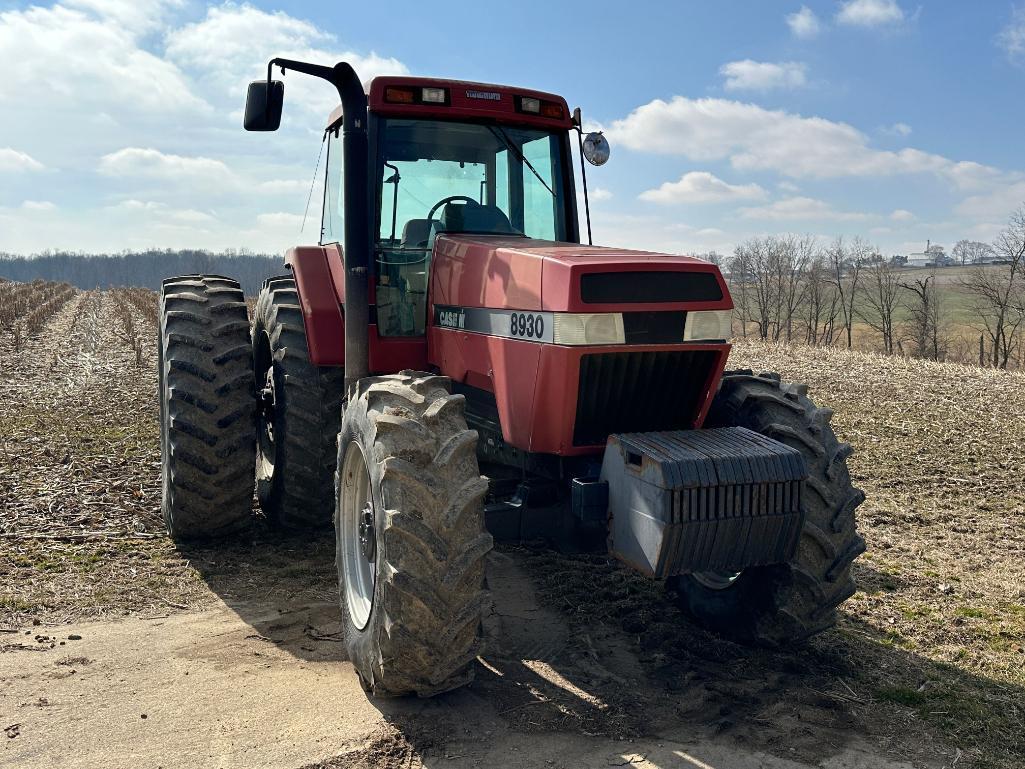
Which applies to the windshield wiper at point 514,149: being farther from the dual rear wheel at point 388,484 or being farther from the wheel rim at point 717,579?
the wheel rim at point 717,579

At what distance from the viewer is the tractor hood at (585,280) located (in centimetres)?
412

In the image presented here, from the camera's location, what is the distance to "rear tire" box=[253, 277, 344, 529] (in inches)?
243

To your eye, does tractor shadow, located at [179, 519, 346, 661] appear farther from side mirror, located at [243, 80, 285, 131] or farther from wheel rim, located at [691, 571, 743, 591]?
side mirror, located at [243, 80, 285, 131]

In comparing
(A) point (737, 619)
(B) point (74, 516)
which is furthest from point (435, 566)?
(B) point (74, 516)


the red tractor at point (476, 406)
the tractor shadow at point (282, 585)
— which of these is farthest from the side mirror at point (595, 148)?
the tractor shadow at point (282, 585)

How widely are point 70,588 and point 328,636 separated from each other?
72.8 inches

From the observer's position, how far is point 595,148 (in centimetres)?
555

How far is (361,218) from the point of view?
5.12m

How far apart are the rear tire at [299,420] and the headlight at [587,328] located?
242 cm

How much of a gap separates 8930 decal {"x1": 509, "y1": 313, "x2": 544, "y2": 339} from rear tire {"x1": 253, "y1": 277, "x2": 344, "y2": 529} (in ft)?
6.73

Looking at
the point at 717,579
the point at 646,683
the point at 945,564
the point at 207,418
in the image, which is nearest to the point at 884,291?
the point at 945,564

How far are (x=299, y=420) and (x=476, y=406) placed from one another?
1602 millimetres

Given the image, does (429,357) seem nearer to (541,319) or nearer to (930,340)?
(541,319)

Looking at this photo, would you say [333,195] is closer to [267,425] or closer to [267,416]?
[267,416]
